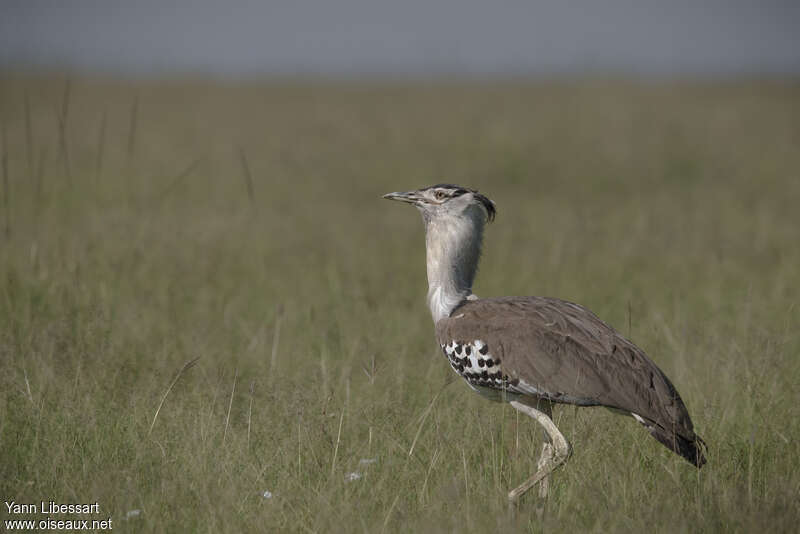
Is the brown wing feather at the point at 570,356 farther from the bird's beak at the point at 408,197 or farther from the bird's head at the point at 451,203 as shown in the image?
the bird's beak at the point at 408,197

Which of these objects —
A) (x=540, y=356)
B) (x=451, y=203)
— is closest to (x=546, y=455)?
(x=540, y=356)

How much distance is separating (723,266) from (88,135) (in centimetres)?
681

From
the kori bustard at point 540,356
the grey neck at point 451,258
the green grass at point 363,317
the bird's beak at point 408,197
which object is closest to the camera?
the green grass at point 363,317

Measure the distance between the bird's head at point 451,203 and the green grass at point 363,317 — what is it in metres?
0.68

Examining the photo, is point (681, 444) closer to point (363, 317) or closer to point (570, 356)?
point (570, 356)

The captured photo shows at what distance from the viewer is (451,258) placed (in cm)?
356

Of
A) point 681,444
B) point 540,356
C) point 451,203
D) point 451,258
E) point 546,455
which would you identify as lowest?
point 546,455

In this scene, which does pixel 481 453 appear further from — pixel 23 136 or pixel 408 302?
pixel 23 136

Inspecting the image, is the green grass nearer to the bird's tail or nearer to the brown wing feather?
the bird's tail

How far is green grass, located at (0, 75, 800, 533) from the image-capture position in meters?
2.85

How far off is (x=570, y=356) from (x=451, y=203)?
828 mm

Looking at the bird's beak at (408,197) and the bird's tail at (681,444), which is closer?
the bird's tail at (681,444)

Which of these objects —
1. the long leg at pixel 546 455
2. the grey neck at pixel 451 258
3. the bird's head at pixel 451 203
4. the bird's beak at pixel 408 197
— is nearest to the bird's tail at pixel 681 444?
the long leg at pixel 546 455

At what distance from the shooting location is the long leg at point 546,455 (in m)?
2.95
